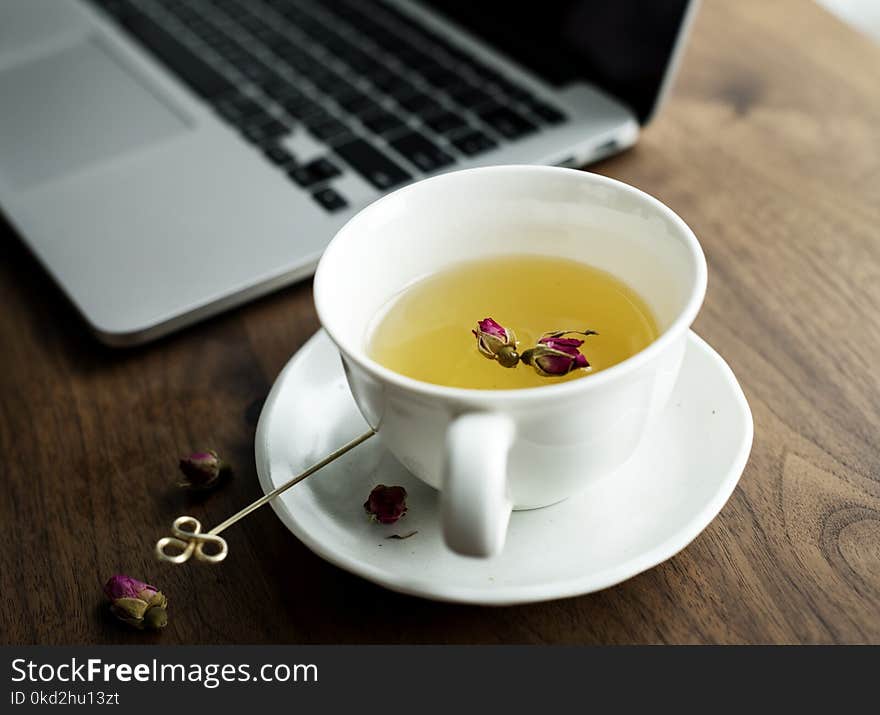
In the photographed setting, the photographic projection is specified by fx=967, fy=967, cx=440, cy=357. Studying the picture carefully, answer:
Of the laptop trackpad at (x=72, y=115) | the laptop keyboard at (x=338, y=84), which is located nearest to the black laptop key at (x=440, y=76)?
the laptop keyboard at (x=338, y=84)

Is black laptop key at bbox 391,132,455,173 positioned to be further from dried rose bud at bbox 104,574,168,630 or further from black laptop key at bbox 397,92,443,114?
dried rose bud at bbox 104,574,168,630

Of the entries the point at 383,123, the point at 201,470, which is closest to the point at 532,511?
the point at 201,470

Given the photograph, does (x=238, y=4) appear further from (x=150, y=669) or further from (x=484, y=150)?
(x=150, y=669)

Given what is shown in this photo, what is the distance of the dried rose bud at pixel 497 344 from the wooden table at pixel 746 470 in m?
0.13

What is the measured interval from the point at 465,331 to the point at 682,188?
1.14 ft

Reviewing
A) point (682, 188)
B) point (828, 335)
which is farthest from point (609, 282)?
point (682, 188)

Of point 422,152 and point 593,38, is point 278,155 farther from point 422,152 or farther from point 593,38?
point 593,38

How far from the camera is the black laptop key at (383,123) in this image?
2.83ft

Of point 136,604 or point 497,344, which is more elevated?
point 497,344

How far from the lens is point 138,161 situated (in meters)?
0.86

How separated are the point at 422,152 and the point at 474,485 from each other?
0.48 metres

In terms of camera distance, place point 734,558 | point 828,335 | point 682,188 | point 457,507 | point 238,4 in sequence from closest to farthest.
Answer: point 457,507 → point 734,558 → point 828,335 → point 682,188 → point 238,4

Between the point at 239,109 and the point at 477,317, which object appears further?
the point at 239,109

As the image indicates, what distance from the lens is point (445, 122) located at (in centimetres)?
86
